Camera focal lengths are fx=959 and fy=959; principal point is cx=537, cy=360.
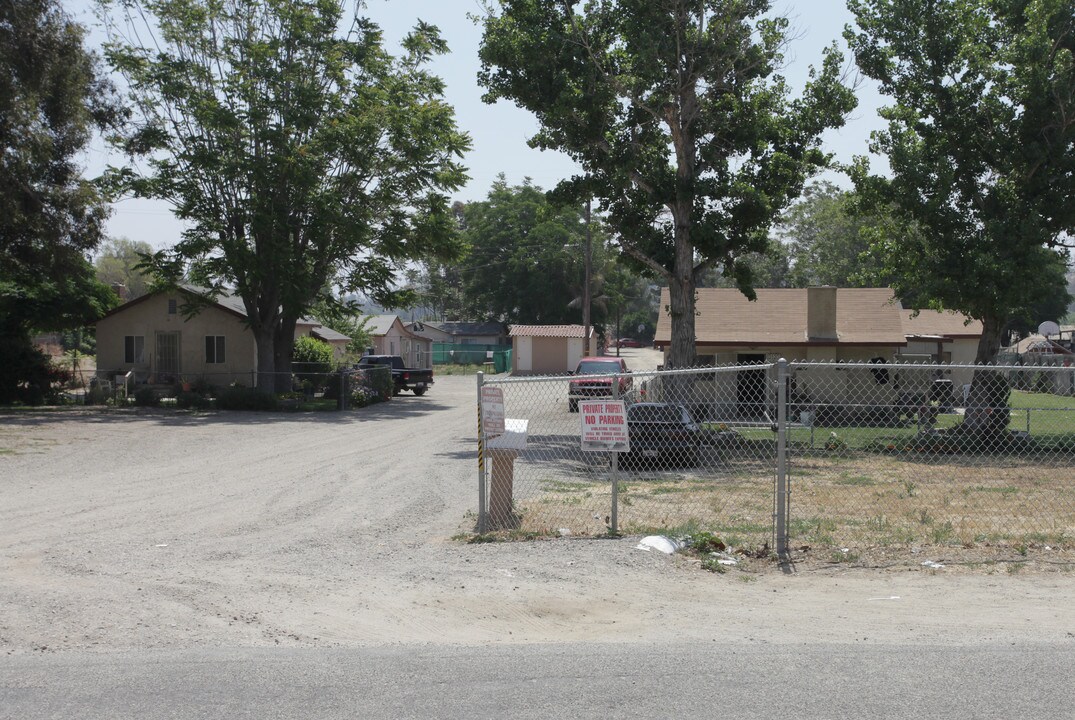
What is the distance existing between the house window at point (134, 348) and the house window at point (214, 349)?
112 inches

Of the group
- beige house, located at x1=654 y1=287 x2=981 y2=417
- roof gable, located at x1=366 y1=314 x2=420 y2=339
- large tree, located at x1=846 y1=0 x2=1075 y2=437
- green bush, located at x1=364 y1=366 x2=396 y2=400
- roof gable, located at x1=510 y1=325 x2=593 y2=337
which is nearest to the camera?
large tree, located at x1=846 y1=0 x2=1075 y2=437

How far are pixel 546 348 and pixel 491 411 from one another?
5715 centimetres

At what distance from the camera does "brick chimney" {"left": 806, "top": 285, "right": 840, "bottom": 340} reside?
3356 centimetres

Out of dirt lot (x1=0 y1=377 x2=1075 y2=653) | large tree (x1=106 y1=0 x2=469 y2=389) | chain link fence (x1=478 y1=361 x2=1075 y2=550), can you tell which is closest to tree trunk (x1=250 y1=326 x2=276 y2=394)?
large tree (x1=106 y1=0 x2=469 y2=389)

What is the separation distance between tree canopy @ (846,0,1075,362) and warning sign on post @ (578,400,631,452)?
1669 cm

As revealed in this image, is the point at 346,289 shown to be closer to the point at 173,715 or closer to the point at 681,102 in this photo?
the point at 681,102

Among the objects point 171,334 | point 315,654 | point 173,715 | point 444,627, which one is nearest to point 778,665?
point 444,627

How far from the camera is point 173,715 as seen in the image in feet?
17.8

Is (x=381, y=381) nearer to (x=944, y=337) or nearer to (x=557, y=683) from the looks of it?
(x=944, y=337)

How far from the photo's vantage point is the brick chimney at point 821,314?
33.6 m

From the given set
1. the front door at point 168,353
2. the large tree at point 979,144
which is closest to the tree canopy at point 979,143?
the large tree at point 979,144

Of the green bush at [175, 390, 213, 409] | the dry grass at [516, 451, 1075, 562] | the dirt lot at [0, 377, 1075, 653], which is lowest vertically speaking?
the dirt lot at [0, 377, 1075, 653]

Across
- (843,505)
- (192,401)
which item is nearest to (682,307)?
(843,505)

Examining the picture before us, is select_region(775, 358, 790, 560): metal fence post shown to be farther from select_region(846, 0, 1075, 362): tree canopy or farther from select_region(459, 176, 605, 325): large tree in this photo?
Answer: select_region(459, 176, 605, 325): large tree
